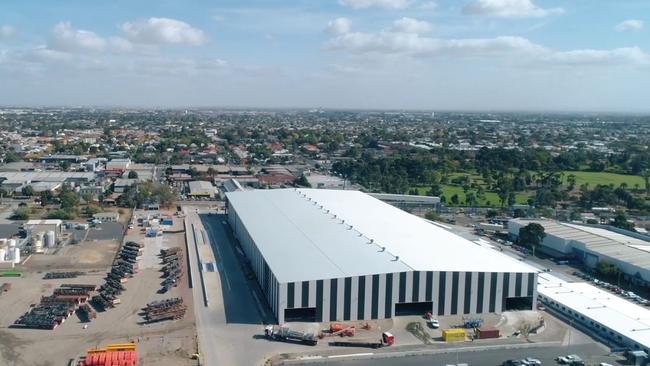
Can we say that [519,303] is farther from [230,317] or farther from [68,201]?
[68,201]

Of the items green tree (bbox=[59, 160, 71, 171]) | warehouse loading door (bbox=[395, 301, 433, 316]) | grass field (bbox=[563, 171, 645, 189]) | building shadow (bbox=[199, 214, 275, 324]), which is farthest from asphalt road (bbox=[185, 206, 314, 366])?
grass field (bbox=[563, 171, 645, 189])

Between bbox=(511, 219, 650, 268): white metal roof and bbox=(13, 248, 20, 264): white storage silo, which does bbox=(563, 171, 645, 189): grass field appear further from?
bbox=(13, 248, 20, 264): white storage silo

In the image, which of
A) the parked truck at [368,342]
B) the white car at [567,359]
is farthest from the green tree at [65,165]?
the white car at [567,359]

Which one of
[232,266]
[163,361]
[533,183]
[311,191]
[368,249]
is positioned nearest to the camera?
[163,361]

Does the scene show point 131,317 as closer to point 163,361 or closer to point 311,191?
point 163,361

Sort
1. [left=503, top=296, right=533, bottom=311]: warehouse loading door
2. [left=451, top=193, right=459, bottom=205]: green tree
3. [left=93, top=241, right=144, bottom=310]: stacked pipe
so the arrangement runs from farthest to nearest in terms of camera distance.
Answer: [left=451, top=193, right=459, bottom=205]: green tree, [left=93, top=241, right=144, bottom=310]: stacked pipe, [left=503, top=296, right=533, bottom=311]: warehouse loading door

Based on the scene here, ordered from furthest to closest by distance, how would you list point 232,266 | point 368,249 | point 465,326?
point 232,266 → point 368,249 → point 465,326

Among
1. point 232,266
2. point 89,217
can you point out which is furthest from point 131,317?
point 89,217
